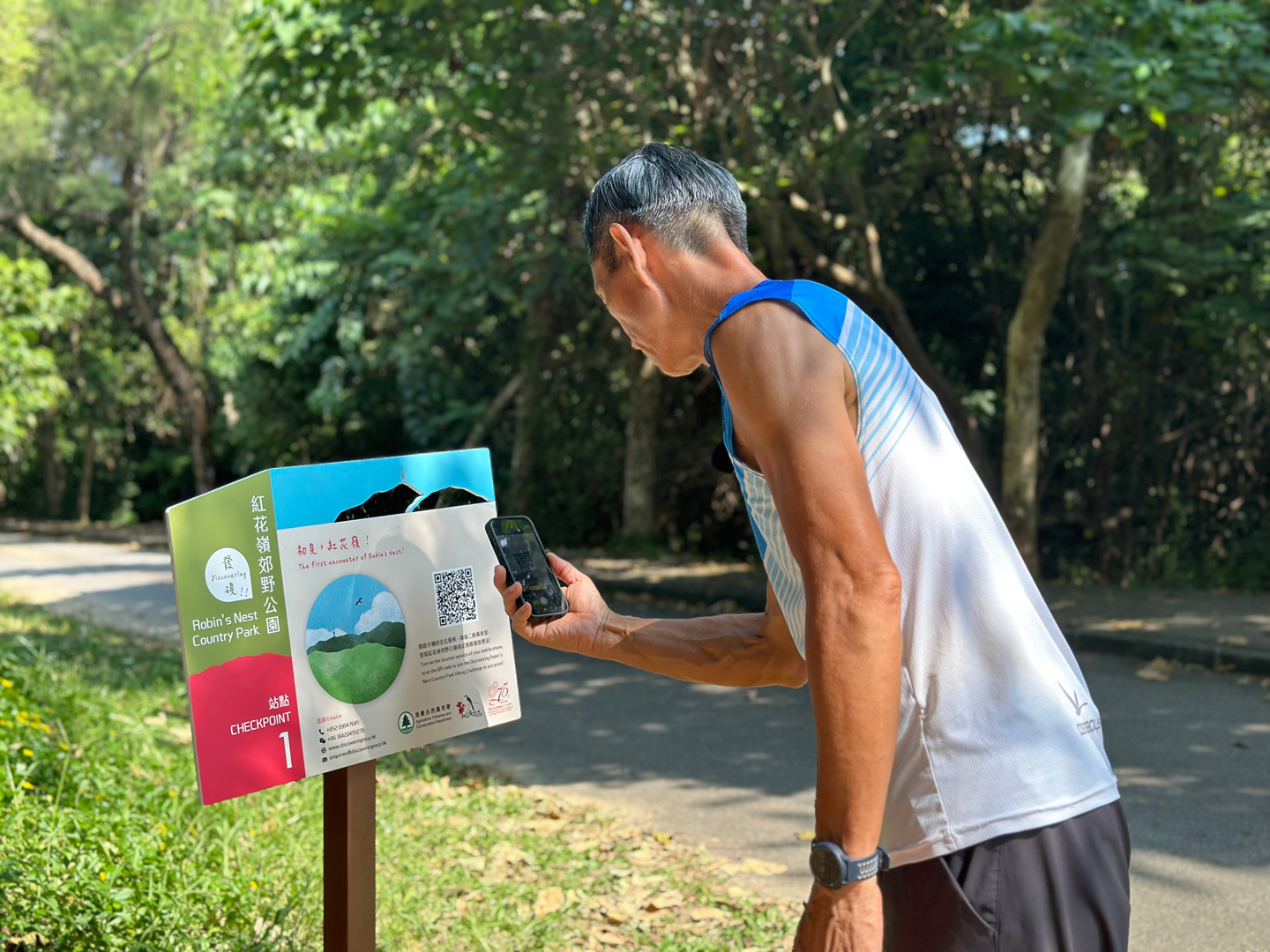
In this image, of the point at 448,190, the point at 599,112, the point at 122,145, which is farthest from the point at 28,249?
the point at 599,112

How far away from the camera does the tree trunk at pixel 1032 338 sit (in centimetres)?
945

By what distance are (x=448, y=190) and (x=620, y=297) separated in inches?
433

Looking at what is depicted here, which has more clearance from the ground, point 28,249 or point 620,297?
point 28,249

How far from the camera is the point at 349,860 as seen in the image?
242cm

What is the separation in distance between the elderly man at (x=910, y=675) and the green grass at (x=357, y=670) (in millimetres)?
991

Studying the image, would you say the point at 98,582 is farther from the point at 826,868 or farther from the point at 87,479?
the point at 826,868

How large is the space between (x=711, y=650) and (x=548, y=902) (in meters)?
1.87

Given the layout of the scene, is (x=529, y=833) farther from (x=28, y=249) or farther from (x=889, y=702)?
(x=28, y=249)

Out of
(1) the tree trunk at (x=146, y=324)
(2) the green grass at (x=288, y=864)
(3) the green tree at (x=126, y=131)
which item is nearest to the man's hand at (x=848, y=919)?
(2) the green grass at (x=288, y=864)

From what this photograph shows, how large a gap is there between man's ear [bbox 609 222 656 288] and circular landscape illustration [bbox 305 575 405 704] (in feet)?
3.07

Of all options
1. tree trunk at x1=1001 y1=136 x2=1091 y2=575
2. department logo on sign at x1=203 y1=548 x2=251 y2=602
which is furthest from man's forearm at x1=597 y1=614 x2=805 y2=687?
tree trunk at x1=1001 y1=136 x2=1091 y2=575

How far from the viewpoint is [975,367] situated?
1282cm

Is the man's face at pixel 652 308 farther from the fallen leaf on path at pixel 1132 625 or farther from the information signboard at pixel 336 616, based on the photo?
the fallen leaf on path at pixel 1132 625

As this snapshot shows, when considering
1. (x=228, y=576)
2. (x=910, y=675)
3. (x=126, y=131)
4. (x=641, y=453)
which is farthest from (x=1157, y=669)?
(x=126, y=131)
